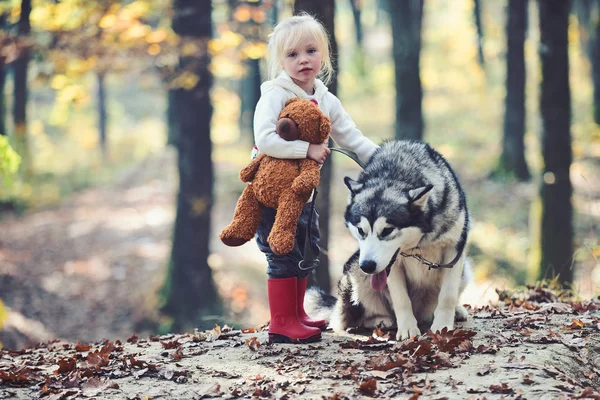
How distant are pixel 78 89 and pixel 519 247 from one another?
8.90 m

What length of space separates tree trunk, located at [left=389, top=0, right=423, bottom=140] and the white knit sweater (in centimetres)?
533

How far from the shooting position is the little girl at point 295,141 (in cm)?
418

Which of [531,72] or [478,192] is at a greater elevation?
[531,72]

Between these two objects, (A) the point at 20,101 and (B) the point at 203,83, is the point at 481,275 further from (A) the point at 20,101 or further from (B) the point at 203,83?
(A) the point at 20,101

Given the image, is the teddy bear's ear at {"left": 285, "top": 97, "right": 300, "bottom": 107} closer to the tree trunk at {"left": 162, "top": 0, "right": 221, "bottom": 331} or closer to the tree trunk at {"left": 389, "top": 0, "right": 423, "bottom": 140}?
the tree trunk at {"left": 162, "top": 0, "right": 221, "bottom": 331}

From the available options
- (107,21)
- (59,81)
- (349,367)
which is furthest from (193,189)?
(349,367)


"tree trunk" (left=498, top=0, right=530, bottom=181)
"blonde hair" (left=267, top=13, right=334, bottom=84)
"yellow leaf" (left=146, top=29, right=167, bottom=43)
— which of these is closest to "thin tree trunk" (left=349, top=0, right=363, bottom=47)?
"tree trunk" (left=498, top=0, right=530, bottom=181)

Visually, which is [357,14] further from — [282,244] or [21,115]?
[282,244]

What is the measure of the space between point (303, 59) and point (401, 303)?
1810 millimetres

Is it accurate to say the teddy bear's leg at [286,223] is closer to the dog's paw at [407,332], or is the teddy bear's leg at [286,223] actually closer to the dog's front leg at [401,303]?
the dog's front leg at [401,303]

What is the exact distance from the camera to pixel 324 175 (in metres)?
6.45

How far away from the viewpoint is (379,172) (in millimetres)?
4352

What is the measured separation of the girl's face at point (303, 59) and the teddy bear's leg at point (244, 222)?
0.83 m

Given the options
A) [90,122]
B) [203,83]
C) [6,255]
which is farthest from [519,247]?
[90,122]
